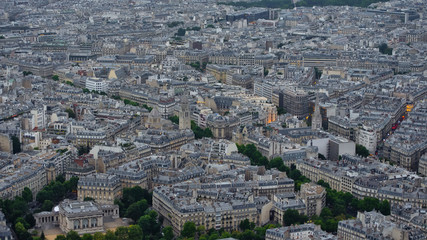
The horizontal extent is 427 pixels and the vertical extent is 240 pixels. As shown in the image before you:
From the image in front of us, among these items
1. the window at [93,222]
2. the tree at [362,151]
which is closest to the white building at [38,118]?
the window at [93,222]

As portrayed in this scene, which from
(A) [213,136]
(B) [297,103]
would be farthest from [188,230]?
(B) [297,103]

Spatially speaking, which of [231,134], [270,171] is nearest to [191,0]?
[231,134]

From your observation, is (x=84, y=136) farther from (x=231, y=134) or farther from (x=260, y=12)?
(x=260, y=12)

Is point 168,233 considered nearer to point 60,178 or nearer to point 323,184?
point 60,178

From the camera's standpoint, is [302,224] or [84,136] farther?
[84,136]

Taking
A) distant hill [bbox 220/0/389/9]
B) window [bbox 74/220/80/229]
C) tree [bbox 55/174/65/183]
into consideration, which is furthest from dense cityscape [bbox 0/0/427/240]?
distant hill [bbox 220/0/389/9]

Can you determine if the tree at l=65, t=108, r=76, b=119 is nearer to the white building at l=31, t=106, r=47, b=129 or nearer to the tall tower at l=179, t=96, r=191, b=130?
the white building at l=31, t=106, r=47, b=129
